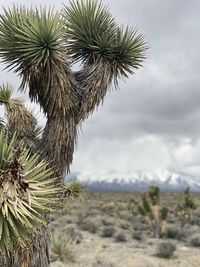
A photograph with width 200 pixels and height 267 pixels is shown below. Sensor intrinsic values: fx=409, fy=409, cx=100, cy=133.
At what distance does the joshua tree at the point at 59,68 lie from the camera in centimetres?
579

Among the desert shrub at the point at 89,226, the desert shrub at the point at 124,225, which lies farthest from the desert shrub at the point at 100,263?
the desert shrub at the point at 124,225

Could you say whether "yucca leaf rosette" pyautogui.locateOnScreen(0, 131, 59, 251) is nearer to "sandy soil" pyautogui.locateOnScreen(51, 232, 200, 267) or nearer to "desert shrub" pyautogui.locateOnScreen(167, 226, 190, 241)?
"sandy soil" pyautogui.locateOnScreen(51, 232, 200, 267)

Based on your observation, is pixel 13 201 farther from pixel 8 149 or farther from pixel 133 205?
pixel 133 205

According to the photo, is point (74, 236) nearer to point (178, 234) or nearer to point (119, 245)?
point (119, 245)

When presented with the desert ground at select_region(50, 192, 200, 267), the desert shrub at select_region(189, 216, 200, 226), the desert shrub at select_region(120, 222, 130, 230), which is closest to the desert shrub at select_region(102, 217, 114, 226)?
the desert ground at select_region(50, 192, 200, 267)

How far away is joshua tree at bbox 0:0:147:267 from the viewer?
5785 mm

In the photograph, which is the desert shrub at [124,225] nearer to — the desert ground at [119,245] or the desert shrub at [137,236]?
the desert ground at [119,245]

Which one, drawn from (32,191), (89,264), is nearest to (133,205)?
(89,264)

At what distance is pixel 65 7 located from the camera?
22.1 feet

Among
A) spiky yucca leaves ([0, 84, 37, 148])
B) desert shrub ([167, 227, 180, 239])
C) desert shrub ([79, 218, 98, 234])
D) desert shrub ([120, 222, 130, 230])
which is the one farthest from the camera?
desert shrub ([120, 222, 130, 230])

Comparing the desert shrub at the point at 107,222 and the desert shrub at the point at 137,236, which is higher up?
the desert shrub at the point at 107,222

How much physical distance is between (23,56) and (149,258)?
981 centimetres

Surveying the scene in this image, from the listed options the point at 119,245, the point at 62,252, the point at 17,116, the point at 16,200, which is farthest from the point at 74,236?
the point at 16,200

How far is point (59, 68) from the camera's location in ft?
19.4
